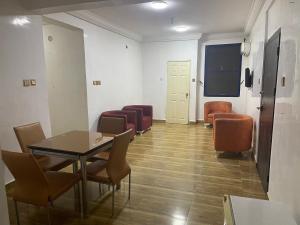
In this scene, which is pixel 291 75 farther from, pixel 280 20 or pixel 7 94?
pixel 7 94

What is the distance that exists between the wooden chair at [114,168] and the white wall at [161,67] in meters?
4.87

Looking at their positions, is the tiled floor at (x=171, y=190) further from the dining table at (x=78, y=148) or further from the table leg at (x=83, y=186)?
the dining table at (x=78, y=148)

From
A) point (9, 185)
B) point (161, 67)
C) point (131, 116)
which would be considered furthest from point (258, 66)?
point (9, 185)

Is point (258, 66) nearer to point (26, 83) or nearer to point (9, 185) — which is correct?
point (26, 83)

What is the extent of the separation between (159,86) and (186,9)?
337 centimetres

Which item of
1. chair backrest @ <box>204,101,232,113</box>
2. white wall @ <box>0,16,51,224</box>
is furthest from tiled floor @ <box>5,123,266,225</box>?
chair backrest @ <box>204,101,232,113</box>

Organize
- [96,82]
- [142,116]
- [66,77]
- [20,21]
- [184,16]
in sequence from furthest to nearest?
1. [142,116]
2. [96,82]
3. [66,77]
4. [184,16]
5. [20,21]

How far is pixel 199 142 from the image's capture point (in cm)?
500

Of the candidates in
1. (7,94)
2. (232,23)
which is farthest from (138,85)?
(7,94)

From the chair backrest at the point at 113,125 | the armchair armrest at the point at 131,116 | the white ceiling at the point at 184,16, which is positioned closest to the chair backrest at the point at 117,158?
the chair backrest at the point at 113,125

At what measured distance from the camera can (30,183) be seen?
195 centimetres

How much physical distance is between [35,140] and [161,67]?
5.07 metres

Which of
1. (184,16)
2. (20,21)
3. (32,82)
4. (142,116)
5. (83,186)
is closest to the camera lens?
(83,186)

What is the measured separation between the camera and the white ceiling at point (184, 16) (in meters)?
3.84
